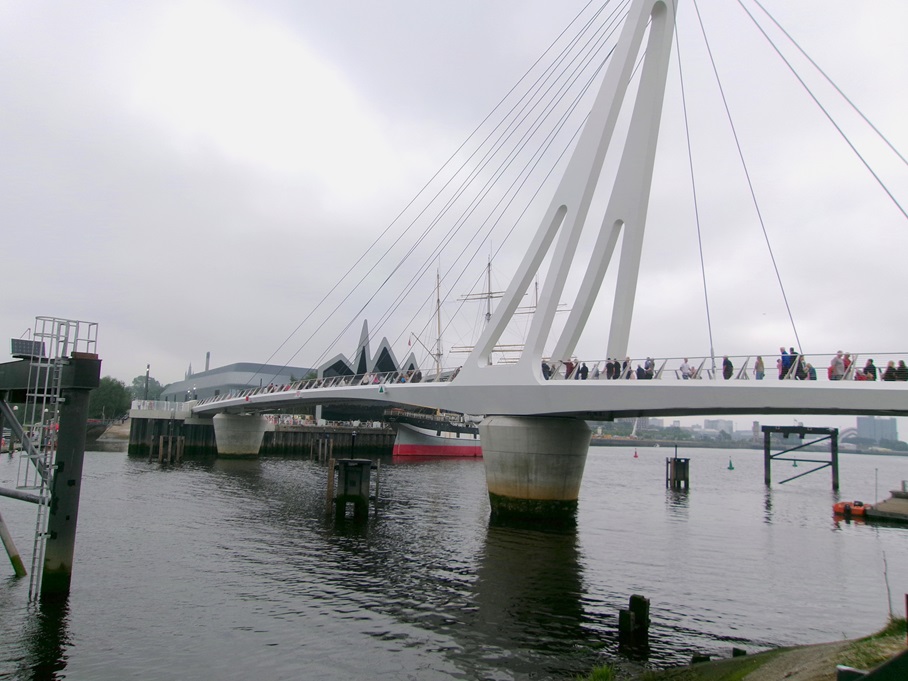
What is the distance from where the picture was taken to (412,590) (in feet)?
48.7

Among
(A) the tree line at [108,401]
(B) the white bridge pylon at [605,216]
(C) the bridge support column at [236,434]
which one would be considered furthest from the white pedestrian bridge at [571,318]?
(A) the tree line at [108,401]

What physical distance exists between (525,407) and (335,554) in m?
8.87

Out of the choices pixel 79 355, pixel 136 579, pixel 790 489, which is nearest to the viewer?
pixel 79 355

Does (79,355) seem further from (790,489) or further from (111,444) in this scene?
(111,444)

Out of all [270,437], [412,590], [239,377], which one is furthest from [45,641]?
[239,377]

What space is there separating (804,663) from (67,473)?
11620 mm

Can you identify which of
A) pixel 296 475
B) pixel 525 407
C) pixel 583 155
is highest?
pixel 583 155

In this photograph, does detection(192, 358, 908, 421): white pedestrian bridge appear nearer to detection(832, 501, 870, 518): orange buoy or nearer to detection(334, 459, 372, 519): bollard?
detection(334, 459, 372, 519): bollard

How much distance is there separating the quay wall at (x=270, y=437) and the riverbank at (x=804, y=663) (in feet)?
150

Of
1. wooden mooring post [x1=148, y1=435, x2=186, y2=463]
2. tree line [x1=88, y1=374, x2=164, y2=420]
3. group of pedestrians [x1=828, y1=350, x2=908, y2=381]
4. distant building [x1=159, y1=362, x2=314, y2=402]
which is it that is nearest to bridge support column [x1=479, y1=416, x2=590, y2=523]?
group of pedestrians [x1=828, y1=350, x2=908, y2=381]

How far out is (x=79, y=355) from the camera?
12.0m

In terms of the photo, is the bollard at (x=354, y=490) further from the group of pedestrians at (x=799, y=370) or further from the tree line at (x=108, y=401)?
the tree line at (x=108, y=401)

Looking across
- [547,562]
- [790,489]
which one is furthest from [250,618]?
[790,489]

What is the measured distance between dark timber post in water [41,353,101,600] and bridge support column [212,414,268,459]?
50374mm
